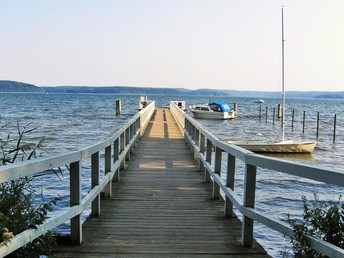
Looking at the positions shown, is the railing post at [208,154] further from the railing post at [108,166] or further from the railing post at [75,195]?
the railing post at [75,195]

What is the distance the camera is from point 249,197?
4352 mm

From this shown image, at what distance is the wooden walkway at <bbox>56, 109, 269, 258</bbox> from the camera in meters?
4.36

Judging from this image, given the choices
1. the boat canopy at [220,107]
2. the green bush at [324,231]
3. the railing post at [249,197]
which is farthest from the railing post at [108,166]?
the boat canopy at [220,107]

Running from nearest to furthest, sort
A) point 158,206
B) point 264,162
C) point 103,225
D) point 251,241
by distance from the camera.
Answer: point 264,162, point 251,241, point 103,225, point 158,206

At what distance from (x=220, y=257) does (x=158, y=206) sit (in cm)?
212

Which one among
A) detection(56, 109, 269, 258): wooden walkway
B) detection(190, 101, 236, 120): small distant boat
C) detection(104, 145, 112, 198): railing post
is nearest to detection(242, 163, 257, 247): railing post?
detection(56, 109, 269, 258): wooden walkway

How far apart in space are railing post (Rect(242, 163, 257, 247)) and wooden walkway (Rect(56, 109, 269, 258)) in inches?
4.1

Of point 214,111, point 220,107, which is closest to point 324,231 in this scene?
point 214,111

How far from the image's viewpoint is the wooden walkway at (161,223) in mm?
4355

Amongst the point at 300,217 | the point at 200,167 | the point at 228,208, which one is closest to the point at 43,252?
the point at 228,208

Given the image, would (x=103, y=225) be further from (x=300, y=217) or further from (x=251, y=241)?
(x=300, y=217)

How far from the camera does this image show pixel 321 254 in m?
3.11

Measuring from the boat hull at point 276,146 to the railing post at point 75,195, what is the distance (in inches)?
655

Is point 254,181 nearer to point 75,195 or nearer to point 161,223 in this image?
point 161,223
